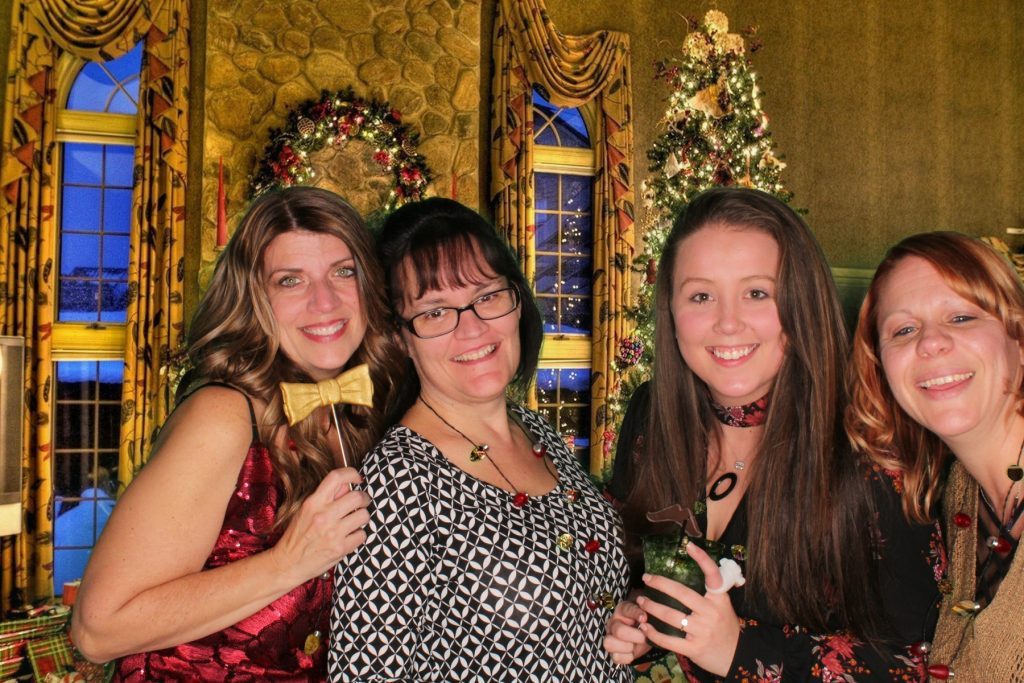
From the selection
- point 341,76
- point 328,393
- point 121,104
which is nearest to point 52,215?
point 121,104

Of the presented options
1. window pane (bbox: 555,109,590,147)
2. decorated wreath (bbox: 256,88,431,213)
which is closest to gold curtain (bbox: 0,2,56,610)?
decorated wreath (bbox: 256,88,431,213)

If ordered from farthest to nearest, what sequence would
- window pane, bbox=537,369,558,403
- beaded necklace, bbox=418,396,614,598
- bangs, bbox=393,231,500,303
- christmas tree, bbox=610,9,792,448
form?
window pane, bbox=537,369,558,403
christmas tree, bbox=610,9,792,448
bangs, bbox=393,231,500,303
beaded necklace, bbox=418,396,614,598

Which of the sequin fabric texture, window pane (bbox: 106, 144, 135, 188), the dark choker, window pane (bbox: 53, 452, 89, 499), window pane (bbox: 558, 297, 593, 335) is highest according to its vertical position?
window pane (bbox: 106, 144, 135, 188)

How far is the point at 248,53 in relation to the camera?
19.3ft

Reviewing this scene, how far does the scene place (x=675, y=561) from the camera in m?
1.37

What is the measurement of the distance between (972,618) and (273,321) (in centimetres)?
149

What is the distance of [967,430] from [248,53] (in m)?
5.68

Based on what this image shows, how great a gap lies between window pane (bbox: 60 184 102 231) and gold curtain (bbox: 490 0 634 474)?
10.3 feet

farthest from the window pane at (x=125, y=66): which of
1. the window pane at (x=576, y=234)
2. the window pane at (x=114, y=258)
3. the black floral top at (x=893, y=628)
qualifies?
the black floral top at (x=893, y=628)

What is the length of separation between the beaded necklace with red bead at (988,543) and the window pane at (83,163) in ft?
21.5

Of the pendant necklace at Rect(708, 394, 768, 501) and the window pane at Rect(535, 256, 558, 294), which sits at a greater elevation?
the window pane at Rect(535, 256, 558, 294)

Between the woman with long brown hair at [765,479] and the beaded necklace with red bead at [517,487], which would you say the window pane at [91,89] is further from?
the woman with long brown hair at [765,479]

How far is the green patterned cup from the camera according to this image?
1.37m

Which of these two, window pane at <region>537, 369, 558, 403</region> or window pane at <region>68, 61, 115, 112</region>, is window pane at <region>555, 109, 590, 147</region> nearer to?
window pane at <region>537, 369, 558, 403</region>
